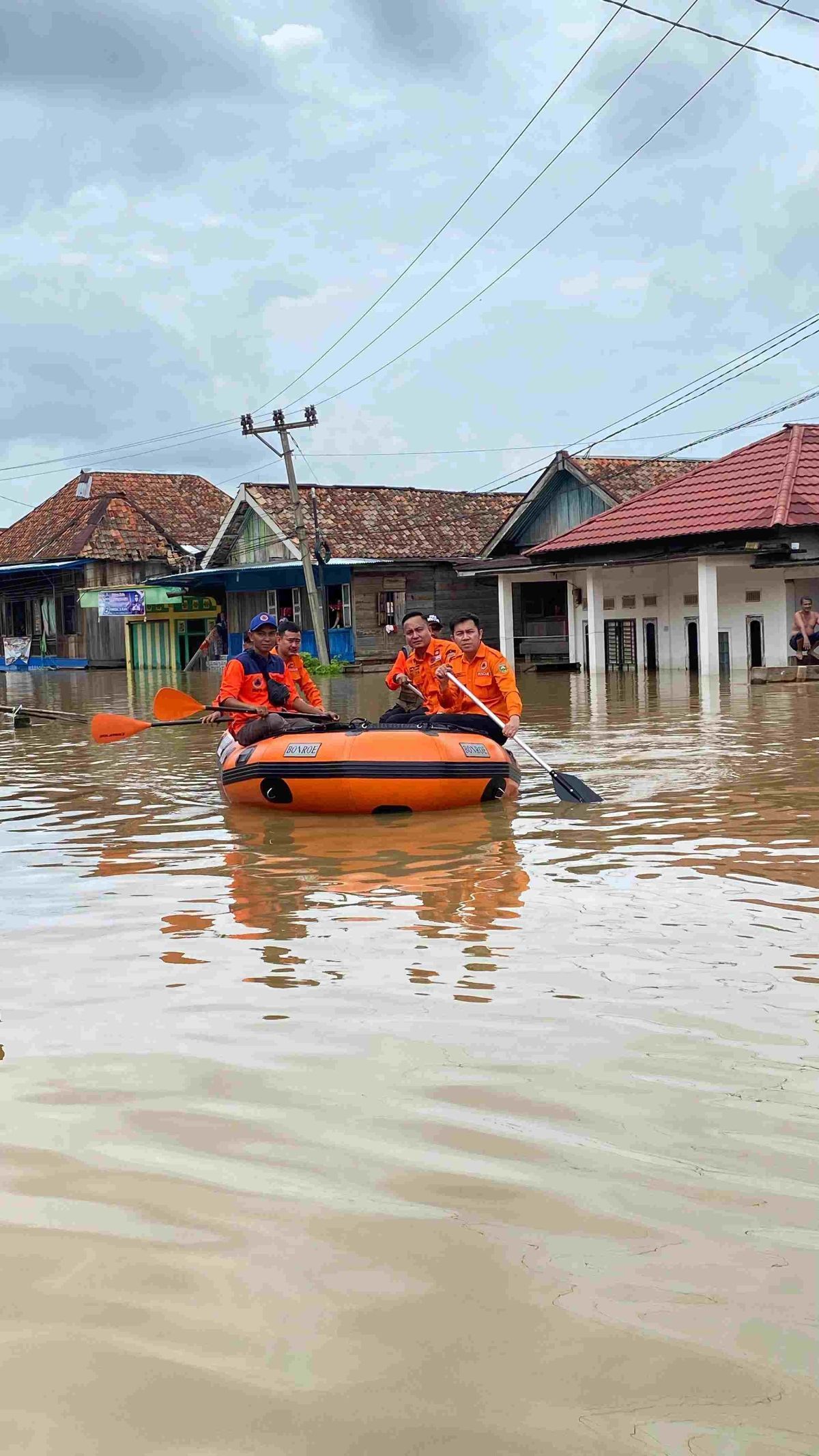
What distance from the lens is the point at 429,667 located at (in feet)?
39.4

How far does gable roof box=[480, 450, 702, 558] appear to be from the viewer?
112 feet

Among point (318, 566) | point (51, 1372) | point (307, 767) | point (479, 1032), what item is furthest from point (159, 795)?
point (318, 566)

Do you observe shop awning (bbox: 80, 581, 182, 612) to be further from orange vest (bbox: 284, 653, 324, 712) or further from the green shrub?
orange vest (bbox: 284, 653, 324, 712)

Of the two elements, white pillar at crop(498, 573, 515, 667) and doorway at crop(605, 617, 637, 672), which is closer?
doorway at crop(605, 617, 637, 672)

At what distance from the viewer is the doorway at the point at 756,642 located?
25562mm

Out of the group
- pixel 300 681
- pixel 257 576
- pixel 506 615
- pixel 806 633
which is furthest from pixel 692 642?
pixel 257 576

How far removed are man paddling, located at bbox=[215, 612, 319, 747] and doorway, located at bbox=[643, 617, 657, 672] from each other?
675 inches

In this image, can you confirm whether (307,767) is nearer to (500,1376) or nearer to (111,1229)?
(111,1229)

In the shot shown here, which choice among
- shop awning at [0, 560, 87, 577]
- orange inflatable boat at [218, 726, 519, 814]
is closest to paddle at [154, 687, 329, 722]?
orange inflatable boat at [218, 726, 519, 814]

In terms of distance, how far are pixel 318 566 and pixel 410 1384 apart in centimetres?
A: 3816

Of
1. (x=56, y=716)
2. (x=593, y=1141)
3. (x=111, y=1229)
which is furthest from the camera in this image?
(x=56, y=716)

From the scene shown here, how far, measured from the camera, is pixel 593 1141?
3516mm

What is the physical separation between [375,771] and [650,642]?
19218mm

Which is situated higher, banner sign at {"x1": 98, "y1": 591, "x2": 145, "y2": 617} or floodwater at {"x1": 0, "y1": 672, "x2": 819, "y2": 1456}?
banner sign at {"x1": 98, "y1": 591, "x2": 145, "y2": 617}
